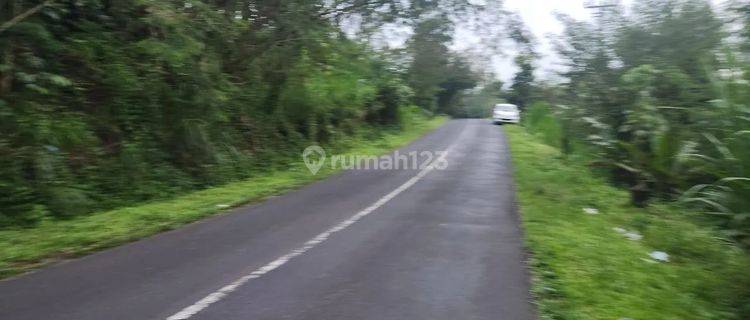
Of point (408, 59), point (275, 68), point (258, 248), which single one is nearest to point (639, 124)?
point (258, 248)

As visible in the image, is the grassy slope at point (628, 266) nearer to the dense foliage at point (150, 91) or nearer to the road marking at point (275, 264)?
the road marking at point (275, 264)

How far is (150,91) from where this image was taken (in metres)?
13.6

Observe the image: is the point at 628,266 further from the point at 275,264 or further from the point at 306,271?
the point at 275,264

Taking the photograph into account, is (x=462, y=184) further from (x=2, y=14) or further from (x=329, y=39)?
(x=2, y=14)

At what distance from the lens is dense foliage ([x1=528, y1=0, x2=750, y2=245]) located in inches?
310

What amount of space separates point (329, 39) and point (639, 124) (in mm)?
9076

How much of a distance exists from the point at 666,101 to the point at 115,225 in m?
11.2

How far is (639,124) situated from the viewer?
44.0ft

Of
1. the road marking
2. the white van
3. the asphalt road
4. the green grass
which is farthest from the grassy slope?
the white van

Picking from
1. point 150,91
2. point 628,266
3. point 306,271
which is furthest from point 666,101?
point 150,91

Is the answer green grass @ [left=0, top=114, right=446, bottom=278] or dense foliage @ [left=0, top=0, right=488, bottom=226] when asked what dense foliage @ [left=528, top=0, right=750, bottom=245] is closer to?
dense foliage @ [left=0, top=0, right=488, bottom=226]

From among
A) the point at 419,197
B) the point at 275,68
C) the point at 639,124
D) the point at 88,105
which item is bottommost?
the point at 419,197

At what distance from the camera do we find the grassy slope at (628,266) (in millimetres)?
6098

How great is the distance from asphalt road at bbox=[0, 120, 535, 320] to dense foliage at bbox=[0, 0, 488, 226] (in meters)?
2.69
